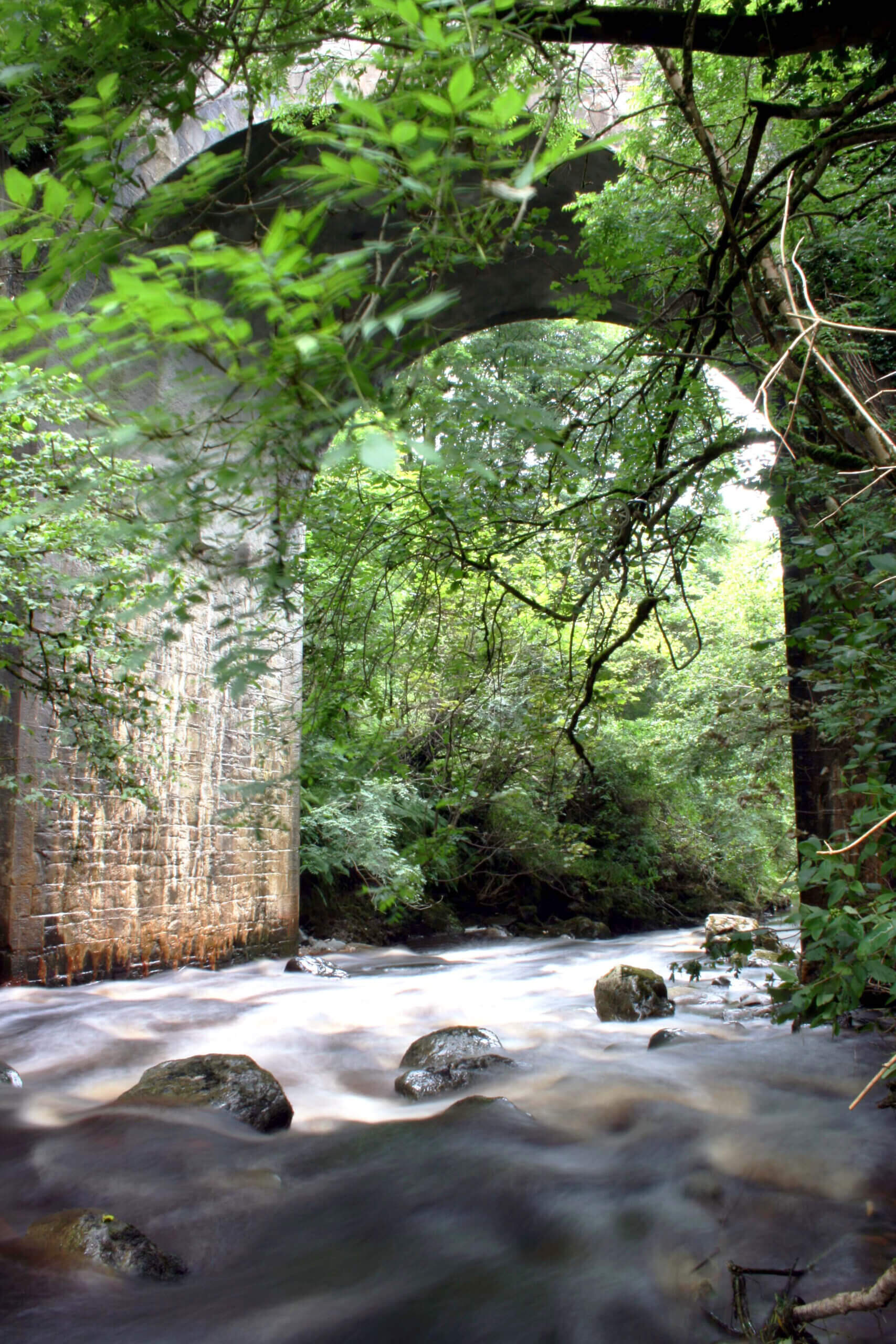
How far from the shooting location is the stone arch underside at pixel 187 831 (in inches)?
235

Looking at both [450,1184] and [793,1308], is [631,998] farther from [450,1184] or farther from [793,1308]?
[793,1308]

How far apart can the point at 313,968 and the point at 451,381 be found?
729 centimetres

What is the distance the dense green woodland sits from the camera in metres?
1.18

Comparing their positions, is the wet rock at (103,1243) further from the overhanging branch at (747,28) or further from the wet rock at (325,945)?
the wet rock at (325,945)

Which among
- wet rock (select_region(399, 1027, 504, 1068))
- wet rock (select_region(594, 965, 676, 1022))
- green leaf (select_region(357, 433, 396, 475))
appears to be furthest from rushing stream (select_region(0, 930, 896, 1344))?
green leaf (select_region(357, 433, 396, 475))

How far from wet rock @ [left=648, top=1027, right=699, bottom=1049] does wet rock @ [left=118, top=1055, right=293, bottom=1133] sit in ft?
7.14

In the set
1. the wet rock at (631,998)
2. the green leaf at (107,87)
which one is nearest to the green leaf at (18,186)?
the green leaf at (107,87)

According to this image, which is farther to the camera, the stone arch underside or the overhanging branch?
the stone arch underside

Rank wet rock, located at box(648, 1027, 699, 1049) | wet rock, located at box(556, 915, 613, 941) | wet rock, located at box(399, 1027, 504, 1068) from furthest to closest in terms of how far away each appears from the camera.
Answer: wet rock, located at box(556, 915, 613, 941)
wet rock, located at box(648, 1027, 699, 1049)
wet rock, located at box(399, 1027, 504, 1068)

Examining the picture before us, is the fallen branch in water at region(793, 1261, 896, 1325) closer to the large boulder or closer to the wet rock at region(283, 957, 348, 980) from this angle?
the large boulder

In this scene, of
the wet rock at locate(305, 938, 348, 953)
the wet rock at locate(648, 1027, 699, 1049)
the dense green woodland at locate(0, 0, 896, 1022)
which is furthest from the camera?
the wet rock at locate(305, 938, 348, 953)

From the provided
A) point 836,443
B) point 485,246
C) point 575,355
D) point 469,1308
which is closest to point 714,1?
point 836,443

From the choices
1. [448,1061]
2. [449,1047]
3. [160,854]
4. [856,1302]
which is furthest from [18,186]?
[160,854]

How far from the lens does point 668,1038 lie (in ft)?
17.3
